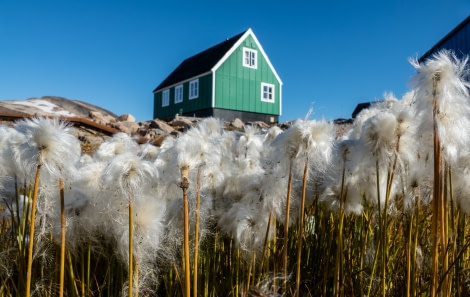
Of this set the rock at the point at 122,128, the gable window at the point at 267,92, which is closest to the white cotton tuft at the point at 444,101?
the rock at the point at 122,128

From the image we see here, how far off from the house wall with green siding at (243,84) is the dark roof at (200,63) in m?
0.67

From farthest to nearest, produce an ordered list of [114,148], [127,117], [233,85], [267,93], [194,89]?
[267,93] → [194,89] → [233,85] → [127,117] → [114,148]

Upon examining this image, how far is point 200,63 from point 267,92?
181 inches

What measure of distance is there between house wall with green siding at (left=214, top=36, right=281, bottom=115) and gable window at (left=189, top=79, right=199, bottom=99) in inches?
66.6

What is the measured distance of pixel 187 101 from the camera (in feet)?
78.7

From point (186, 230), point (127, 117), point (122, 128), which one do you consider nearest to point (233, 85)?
point (127, 117)

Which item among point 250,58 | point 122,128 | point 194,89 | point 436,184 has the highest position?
point 250,58

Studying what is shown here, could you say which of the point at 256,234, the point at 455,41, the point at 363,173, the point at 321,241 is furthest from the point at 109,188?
the point at 455,41

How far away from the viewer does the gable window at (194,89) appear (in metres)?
23.3

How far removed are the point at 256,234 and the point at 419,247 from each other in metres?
0.80

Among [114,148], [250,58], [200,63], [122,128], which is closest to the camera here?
[114,148]

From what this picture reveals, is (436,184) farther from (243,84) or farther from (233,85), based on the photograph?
(243,84)

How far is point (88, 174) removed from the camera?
1616 mm

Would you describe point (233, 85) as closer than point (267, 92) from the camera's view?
Yes
